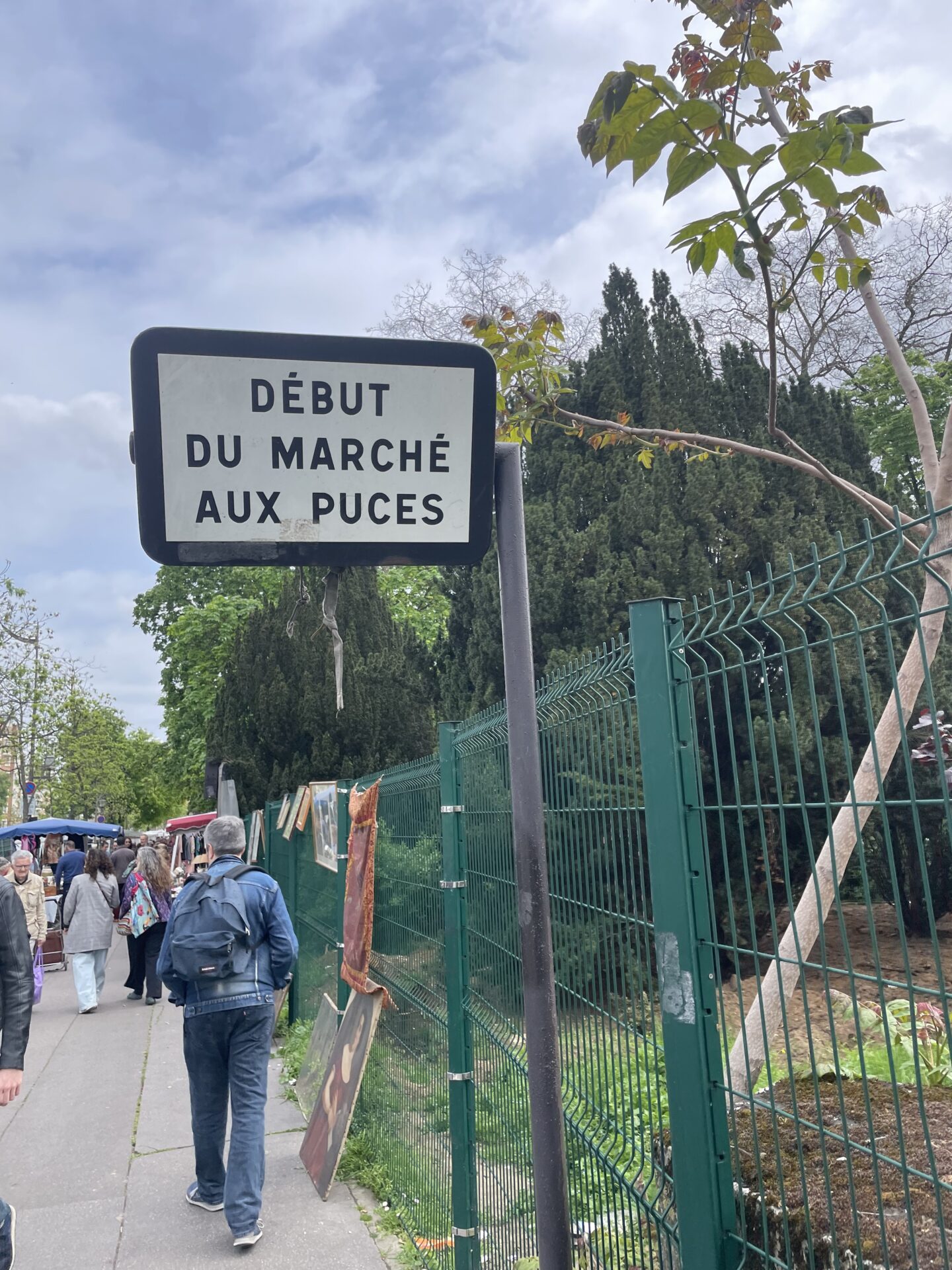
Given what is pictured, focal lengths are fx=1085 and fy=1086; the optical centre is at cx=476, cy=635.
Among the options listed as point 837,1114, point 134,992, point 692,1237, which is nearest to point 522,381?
point 837,1114

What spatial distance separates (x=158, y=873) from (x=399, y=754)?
6.40 metres

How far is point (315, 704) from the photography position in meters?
17.9

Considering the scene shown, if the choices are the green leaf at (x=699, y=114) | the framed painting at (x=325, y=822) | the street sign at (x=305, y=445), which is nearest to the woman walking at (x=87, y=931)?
the framed painting at (x=325, y=822)

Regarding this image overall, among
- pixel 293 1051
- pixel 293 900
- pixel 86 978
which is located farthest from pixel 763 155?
pixel 86 978

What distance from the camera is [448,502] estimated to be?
2.51 meters

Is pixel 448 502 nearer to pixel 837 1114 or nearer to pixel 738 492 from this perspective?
pixel 837 1114

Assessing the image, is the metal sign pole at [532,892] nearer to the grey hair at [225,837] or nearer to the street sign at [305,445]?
the street sign at [305,445]

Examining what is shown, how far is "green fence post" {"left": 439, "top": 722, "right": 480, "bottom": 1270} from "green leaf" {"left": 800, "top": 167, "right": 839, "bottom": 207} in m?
2.26

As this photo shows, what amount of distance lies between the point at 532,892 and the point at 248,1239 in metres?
3.22

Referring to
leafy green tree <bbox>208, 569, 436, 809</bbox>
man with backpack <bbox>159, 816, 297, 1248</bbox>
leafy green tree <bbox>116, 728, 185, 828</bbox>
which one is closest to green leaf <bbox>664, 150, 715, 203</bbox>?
man with backpack <bbox>159, 816, 297, 1248</bbox>

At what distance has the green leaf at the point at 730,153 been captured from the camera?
2984 mm

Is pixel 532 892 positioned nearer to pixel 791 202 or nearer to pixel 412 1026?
pixel 791 202

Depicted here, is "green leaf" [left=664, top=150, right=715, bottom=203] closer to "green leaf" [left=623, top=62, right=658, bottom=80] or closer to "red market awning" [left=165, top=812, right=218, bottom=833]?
"green leaf" [left=623, top=62, right=658, bottom=80]

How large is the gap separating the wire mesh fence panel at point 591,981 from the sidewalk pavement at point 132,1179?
143 cm
